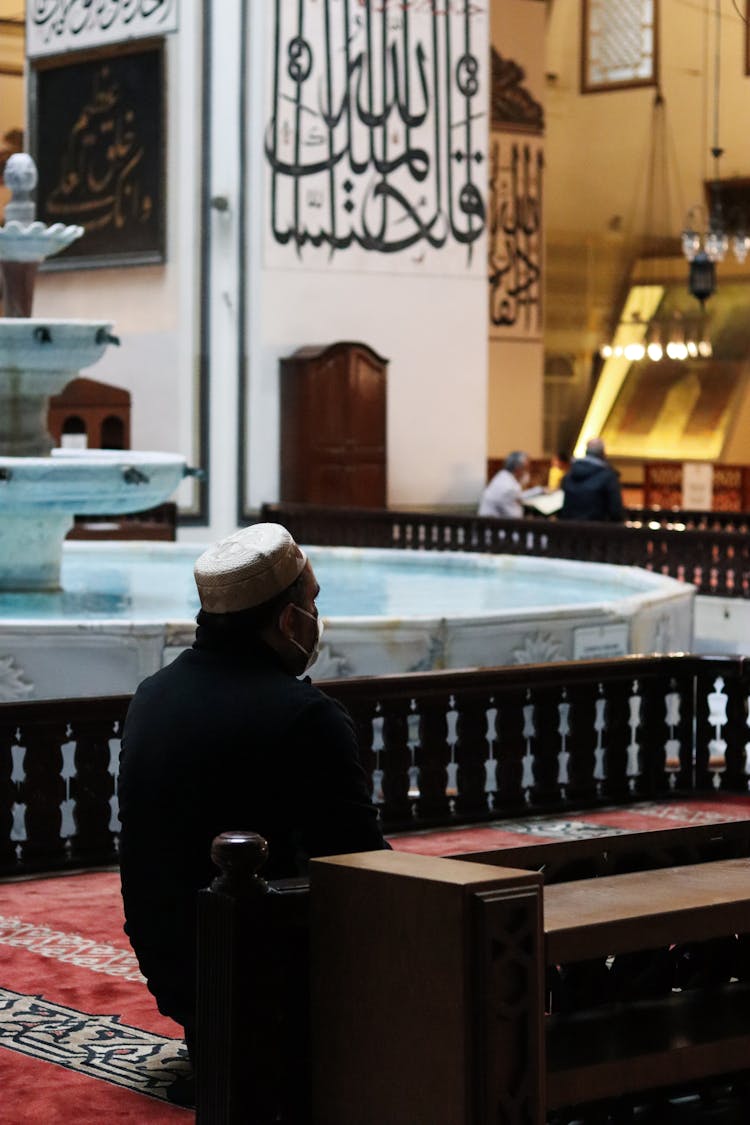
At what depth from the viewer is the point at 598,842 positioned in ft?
9.26

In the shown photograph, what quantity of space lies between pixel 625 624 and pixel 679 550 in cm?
486

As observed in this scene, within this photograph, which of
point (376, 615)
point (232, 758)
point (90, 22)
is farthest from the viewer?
point (90, 22)

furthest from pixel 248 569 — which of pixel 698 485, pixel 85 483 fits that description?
pixel 698 485

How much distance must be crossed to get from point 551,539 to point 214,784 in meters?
9.78

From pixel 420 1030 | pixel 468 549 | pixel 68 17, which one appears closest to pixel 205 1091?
pixel 420 1030

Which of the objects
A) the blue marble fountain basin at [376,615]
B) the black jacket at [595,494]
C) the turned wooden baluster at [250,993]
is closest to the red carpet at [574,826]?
the blue marble fountain basin at [376,615]

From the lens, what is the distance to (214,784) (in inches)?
112

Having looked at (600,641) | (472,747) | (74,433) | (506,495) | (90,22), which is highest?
(90,22)

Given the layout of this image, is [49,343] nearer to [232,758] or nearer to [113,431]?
[232,758]

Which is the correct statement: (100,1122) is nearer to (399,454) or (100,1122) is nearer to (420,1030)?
(420,1030)

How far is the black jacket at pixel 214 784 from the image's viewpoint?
2.80 metres

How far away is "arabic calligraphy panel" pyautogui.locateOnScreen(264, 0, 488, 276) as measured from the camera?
1541cm

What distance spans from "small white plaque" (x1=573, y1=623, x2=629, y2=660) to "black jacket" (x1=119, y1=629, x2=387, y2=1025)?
426 centimetres

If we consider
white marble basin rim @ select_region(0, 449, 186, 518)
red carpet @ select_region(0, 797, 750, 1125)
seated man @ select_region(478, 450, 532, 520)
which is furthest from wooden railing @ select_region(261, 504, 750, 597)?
red carpet @ select_region(0, 797, 750, 1125)
